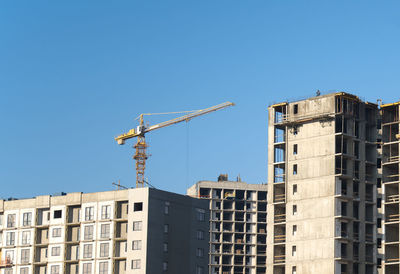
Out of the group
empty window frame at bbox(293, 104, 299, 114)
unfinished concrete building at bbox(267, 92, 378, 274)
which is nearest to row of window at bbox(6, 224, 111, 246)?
unfinished concrete building at bbox(267, 92, 378, 274)

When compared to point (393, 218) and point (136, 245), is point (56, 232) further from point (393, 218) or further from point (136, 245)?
point (393, 218)

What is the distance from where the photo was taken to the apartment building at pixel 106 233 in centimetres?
15838

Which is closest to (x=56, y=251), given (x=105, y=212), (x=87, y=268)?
(x=87, y=268)

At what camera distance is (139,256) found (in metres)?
157

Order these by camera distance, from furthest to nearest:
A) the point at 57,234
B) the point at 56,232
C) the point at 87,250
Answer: the point at 56,232
the point at 57,234
the point at 87,250

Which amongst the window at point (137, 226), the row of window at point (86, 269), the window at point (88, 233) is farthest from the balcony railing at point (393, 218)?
the window at point (88, 233)

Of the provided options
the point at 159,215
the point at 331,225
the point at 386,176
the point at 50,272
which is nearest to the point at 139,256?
the point at 159,215

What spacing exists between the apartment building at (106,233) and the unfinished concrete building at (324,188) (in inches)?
733

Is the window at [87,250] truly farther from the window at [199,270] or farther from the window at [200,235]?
the window at [200,235]

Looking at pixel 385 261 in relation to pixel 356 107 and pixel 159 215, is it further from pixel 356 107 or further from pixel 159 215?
pixel 159 215

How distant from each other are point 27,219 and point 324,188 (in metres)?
57.7

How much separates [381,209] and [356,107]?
683 inches

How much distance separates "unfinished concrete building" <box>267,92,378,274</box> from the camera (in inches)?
5773

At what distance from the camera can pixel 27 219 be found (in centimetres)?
17188
